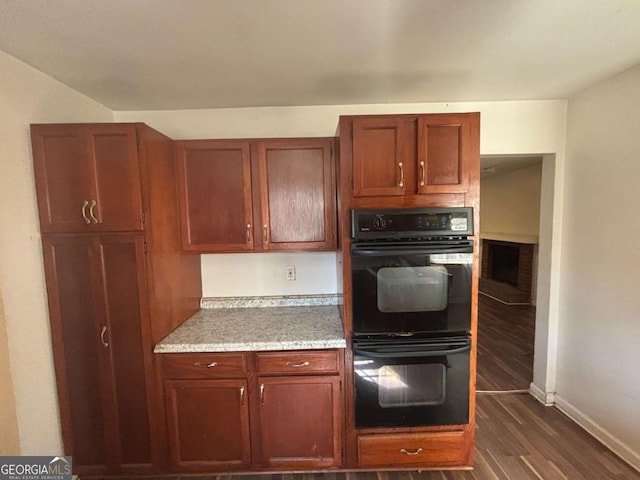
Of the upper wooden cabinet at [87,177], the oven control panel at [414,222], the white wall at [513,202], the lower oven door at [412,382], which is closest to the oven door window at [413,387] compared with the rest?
the lower oven door at [412,382]

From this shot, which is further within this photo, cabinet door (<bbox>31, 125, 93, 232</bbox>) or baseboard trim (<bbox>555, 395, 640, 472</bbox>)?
baseboard trim (<bbox>555, 395, 640, 472</bbox>)

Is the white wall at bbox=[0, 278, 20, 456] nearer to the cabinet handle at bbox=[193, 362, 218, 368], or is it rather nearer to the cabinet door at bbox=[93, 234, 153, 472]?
the cabinet door at bbox=[93, 234, 153, 472]

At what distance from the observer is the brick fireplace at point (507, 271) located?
4781 millimetres

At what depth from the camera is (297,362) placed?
169 centimetres

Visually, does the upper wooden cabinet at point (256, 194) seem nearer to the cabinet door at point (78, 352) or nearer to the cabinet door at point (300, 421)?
the cabinet door at point (78, 352)

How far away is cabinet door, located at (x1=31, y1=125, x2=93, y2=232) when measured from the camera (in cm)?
155

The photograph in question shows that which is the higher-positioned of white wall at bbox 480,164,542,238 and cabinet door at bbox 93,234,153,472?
white wall at bbox 480,164,542,238

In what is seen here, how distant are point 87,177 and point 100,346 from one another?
0.95m

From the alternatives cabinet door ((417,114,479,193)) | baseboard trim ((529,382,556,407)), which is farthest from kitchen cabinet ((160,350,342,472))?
baseboard trim ((529,382,556,407))

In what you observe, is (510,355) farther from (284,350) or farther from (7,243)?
(7,243)

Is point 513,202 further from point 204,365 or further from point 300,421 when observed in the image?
point 204,365

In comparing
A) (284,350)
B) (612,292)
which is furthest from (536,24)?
(284,350)

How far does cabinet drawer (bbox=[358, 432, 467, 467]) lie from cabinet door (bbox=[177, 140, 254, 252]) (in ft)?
4.73

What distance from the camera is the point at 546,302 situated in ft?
7.72
